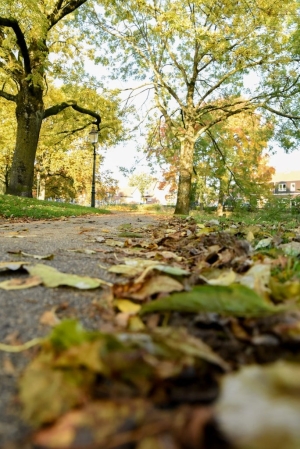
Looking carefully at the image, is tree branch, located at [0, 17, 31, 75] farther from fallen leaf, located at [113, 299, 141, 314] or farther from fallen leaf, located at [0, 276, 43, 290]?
fallen leaf, located at [113, 299, 141, 314]

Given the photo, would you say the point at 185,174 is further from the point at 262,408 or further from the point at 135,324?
the point at 262,408

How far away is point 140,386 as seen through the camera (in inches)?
23.0

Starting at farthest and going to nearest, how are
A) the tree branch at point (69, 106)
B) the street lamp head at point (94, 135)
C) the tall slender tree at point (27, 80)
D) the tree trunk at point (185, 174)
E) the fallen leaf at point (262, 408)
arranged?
the street lamp head at point (94, 135) → the tree trunk at point (185, 174) → the tree branch at point (69, 106) → the tall slender tree at point (27, 80) → the fallen leaf at point (262, 408)

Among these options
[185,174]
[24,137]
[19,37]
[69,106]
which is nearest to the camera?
[19,37]

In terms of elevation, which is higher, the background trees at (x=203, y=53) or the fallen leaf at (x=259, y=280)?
the background trees at (x=203, y=53)

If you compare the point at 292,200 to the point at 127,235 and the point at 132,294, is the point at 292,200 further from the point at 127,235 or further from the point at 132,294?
the point at 132,294

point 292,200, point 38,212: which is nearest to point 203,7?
point 38,212

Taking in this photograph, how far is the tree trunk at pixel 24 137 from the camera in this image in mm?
12742

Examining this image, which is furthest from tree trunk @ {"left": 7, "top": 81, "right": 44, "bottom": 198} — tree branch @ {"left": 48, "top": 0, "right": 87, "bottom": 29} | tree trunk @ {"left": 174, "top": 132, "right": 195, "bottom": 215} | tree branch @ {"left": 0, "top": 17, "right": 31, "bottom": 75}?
tree trunk @ {"left": 174, "top": 132, "right": 195, "bottom": 215}

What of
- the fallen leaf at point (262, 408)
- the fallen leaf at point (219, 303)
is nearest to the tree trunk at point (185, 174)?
the fallen leaf at point (219, 303)

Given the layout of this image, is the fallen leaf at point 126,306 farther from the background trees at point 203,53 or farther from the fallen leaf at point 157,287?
the background trees at point 203,53

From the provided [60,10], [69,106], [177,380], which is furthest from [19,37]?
[177,380]

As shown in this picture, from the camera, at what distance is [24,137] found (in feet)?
42.1

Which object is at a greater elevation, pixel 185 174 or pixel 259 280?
pixel 185 174
